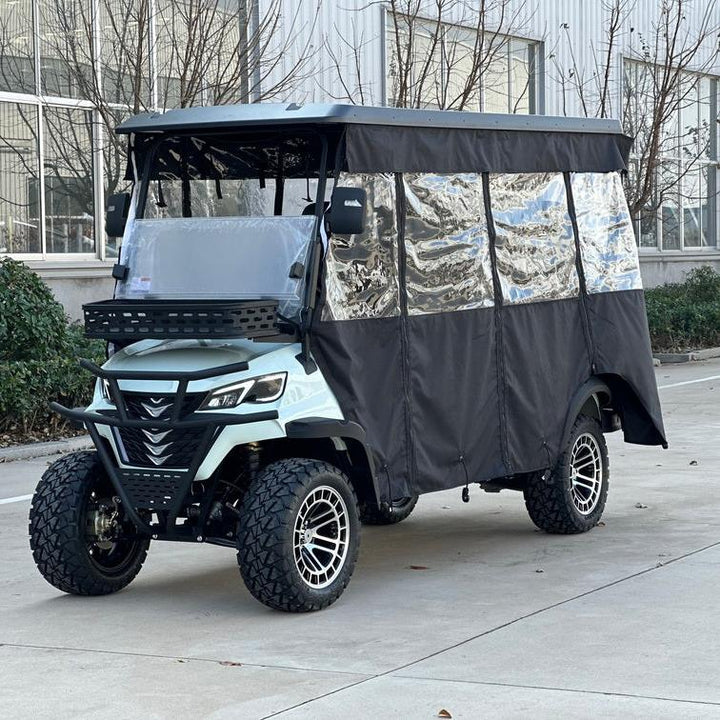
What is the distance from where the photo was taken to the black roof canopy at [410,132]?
824cm

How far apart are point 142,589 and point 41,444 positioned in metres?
6.06

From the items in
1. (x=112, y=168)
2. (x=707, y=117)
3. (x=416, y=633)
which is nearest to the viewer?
(x=416, y=633)

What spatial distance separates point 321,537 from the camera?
7.93 meters

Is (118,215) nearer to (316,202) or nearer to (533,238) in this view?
(316,202)

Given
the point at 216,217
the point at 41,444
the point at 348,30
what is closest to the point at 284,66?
the point at 348,30

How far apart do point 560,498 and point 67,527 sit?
10.2 ft

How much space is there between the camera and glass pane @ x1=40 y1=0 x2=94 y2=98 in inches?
737

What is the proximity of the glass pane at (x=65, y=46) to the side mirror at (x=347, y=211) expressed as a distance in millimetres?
11259

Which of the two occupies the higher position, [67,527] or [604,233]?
[604,233]

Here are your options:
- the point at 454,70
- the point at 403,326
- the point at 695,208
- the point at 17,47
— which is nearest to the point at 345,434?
the point at 403,326

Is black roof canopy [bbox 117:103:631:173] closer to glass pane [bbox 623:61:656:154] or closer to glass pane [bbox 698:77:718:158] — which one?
glass pane [bbox 623:61:656:154]

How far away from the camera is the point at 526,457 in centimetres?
930

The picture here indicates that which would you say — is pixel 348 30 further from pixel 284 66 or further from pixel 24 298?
pixel 24 298

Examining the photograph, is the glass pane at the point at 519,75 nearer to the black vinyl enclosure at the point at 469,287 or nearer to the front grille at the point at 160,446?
the black vinyl enclosure at the point at 469,287
